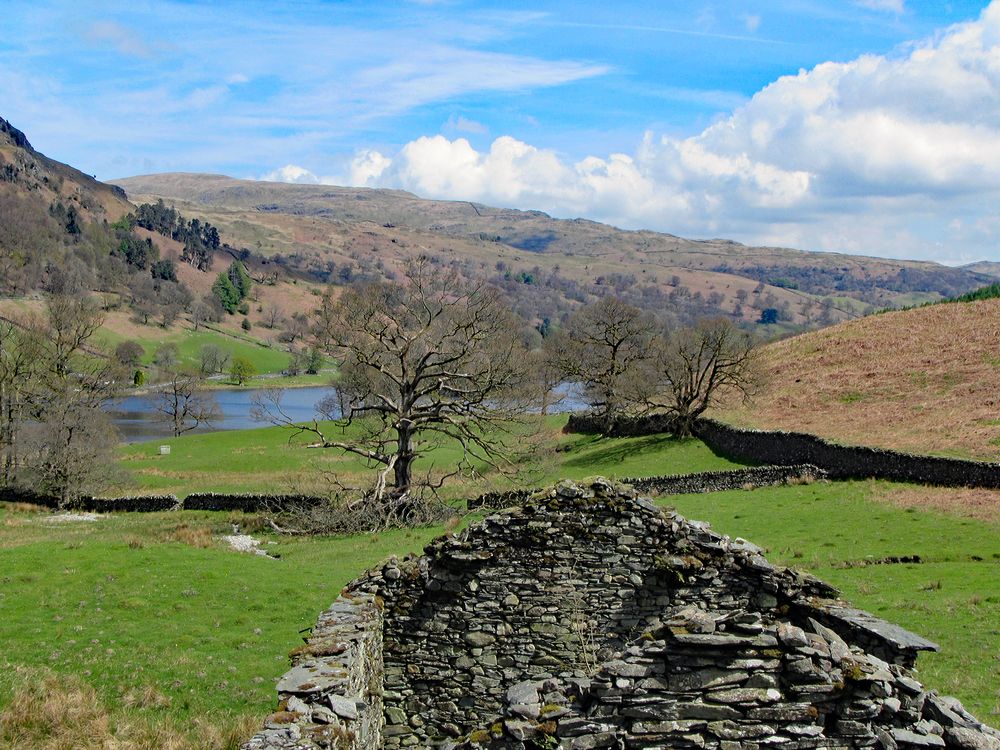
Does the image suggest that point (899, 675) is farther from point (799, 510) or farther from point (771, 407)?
point (771, 407)

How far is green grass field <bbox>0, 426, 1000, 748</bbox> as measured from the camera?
11469mm

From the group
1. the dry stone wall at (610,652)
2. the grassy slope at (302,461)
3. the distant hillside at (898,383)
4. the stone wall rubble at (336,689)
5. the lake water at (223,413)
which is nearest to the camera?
the dry stone wall at (610,652)

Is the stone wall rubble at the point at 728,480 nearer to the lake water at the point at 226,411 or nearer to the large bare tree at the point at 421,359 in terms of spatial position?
the large bare tree at the point at 421,359

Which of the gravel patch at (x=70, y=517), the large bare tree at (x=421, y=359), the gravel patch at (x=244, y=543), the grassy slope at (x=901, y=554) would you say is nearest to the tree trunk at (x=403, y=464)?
the large bare tree at (x=421, y=359)

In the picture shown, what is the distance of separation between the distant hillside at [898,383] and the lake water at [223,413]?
126ft

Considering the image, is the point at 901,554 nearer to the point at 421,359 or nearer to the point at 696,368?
the point at 421,359

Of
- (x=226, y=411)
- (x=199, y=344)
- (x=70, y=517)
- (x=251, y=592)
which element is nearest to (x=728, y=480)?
(x=251, y=592)

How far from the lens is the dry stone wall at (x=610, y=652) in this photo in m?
6.02

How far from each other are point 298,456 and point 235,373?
86.5 m

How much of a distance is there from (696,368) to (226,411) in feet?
242

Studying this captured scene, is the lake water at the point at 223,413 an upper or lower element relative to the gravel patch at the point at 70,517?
lower

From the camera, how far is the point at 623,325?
5394cm

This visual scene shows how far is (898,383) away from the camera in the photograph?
45.7m

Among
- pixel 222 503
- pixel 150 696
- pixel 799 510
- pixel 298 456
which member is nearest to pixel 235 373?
pixel 298 456
